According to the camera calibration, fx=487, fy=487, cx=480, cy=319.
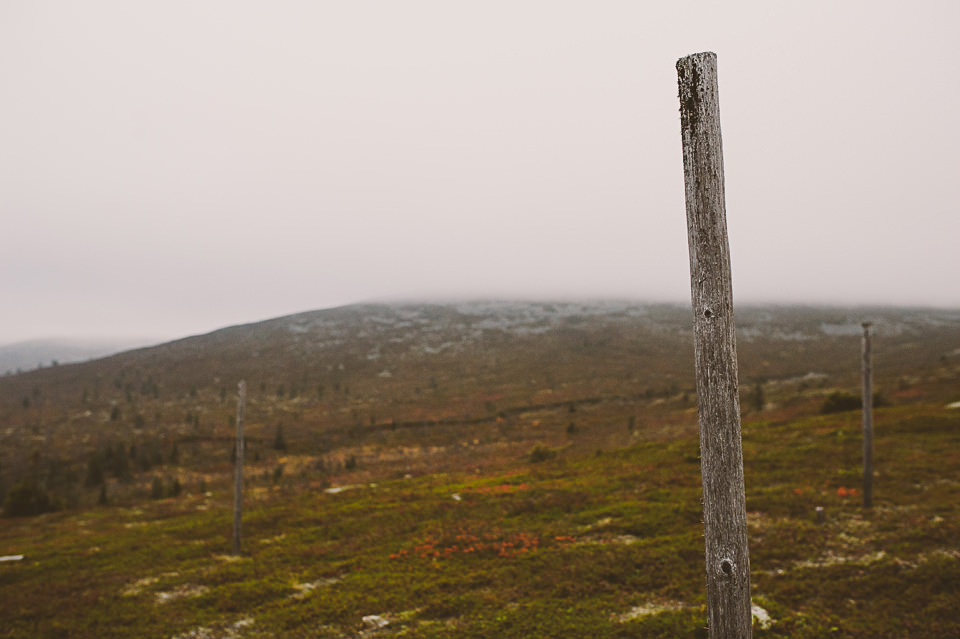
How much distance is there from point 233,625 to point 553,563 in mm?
8847

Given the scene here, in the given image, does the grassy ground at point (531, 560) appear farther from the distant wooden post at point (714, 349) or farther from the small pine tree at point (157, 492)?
Result: the small pine tree at point (157, 492)

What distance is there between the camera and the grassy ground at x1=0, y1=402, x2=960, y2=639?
10742 mm

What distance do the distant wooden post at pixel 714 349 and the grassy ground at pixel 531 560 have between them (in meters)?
7.62

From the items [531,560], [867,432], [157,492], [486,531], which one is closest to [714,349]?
[531,560]

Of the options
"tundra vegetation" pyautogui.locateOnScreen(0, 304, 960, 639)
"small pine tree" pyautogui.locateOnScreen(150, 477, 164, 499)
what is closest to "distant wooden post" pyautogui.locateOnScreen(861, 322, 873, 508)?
"tundra vegetation" pyautogui.locateOnScreen(0, 304, 960, 639)

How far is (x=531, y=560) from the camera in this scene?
50.6ft

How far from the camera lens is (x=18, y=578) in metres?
18.1

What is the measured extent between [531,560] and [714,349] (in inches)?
552

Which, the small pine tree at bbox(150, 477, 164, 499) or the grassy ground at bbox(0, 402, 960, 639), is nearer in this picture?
the grassy ground at bbox(0, 402, 960, 639)

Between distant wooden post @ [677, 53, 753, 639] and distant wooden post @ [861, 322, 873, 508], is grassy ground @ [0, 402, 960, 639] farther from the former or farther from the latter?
distant wooden post @ [677, 53, 753, 639]

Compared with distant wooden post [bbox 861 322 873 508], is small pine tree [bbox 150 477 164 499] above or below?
below

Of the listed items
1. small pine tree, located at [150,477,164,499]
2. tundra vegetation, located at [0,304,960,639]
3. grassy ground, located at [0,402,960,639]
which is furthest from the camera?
small pine tree, located at [150,477,164,499]

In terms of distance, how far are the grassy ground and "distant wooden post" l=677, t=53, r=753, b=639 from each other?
7620 mm

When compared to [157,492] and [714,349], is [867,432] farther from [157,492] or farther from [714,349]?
[157,492]
